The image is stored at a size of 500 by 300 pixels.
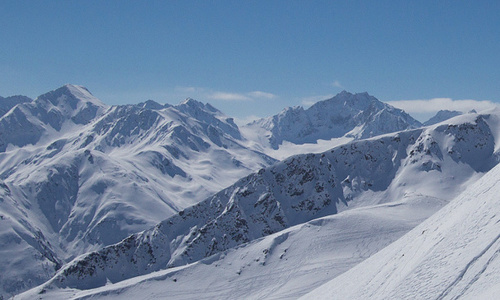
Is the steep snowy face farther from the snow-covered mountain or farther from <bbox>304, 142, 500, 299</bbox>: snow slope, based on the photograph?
<bbox>304, 142, 500, 299</bbox>: snow slope

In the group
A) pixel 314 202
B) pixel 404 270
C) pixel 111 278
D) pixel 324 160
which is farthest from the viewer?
pixel 324 160

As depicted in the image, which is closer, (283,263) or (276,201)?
(283,263)

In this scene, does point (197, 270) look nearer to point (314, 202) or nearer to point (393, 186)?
point (314, 202)

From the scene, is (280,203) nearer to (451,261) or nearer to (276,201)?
(276,201)

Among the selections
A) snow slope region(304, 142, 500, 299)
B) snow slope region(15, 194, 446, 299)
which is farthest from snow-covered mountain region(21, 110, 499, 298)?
snow slope region(304, 142, 500, 299)

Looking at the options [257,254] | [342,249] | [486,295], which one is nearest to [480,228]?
[486,295]

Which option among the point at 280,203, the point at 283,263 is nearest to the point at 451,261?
the point at 283,263

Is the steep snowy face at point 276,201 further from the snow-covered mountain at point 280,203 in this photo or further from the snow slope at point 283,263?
the snow slope at point 283,263

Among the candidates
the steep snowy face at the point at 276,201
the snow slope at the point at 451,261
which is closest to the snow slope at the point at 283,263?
the steep snowy face at the point at 276,201
